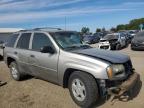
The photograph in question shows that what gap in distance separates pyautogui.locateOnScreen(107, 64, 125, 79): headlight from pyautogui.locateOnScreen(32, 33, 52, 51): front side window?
2.05 m

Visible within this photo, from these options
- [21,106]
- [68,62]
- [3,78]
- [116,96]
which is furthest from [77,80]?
[3,78]

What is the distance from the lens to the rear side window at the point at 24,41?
27.3 feet

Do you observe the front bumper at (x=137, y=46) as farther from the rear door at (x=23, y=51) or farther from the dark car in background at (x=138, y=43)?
the rear door at (x=23, y=51)

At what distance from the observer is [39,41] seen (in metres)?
7.70

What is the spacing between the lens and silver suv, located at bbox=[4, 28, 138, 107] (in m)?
5.89

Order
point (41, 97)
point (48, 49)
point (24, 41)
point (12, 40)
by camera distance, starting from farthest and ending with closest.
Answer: point (12, 40) < point (24, 41) < point (41, 97) < point (48, 49)

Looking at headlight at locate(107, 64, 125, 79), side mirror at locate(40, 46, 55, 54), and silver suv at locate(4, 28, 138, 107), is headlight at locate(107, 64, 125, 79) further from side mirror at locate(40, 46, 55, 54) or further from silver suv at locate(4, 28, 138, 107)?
side mirror at locate(40, 46, 55, 54)

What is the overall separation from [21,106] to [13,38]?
3.58 meters

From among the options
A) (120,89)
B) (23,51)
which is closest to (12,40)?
(23,51)

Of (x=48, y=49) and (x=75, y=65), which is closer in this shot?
(x=75, y=65)

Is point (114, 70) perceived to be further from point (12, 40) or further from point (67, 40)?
point (12, 40)

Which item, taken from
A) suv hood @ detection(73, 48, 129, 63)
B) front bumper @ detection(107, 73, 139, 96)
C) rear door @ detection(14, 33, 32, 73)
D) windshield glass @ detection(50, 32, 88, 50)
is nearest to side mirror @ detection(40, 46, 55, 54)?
windshield glass @ detection(50, 32, 88, 50)

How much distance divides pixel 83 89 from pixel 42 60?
1.75 m

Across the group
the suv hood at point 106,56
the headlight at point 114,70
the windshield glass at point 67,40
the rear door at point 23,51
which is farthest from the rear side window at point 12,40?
the headlight at point 114,70
